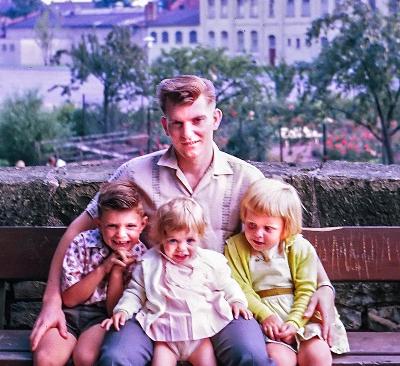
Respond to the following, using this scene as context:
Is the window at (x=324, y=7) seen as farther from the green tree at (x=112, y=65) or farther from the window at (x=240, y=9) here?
the window at (x=240, y=9)

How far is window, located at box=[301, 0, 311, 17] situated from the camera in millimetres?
18436

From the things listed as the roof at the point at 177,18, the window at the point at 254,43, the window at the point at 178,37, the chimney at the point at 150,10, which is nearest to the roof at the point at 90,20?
the chimney at the point at 150,10

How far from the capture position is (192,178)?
313cm

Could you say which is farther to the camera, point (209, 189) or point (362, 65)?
point (362, 65)

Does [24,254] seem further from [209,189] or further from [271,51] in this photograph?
[271,51]

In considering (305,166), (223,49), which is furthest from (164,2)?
(305,166)

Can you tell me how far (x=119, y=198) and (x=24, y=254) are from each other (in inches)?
25.5

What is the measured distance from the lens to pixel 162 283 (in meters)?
2.91

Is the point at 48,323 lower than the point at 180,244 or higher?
lower

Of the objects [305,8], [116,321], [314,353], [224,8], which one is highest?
[224,8]

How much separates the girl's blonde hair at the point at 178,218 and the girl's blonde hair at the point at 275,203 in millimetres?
172

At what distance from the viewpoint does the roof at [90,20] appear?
24.3m

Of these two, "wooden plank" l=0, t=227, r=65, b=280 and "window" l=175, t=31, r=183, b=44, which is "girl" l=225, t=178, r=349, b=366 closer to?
"wooden plank" l=0, t=227, r=65, b=280

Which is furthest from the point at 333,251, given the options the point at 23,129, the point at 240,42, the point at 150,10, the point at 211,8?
the point at 150,10
